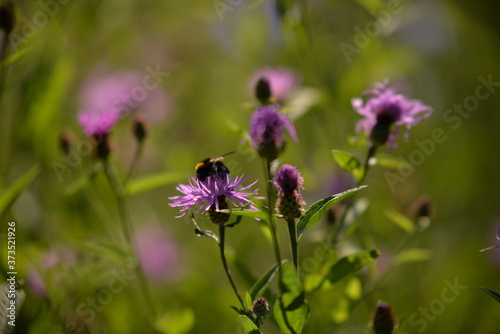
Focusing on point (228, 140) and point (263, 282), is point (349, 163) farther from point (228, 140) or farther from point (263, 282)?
point (228, 140)

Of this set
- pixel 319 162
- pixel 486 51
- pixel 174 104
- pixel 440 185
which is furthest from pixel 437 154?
pixel 174 104

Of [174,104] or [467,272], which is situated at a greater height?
[174,104]

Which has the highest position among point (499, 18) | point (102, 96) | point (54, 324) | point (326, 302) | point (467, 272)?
point (499, 18)

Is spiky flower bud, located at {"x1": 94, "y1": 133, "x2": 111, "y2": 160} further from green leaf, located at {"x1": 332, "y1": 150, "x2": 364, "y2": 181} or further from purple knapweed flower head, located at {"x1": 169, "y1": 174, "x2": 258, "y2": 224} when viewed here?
green leaf, located at {"x1": 332, "y1": 150, "x2": 364, "y2": 181}

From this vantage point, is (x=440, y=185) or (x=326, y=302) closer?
(x=326, y=302)

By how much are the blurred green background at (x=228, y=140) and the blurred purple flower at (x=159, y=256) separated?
2 centimetres

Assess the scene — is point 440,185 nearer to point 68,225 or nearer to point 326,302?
point 326,302

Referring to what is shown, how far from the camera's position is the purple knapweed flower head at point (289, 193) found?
1.07 metres

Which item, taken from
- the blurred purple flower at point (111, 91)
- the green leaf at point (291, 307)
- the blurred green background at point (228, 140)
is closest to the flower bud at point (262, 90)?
the blurred green background at point (228, 140)

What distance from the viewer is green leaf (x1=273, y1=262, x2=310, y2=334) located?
0.97 meters

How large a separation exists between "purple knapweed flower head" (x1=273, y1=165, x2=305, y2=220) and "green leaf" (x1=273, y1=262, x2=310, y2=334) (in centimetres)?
13

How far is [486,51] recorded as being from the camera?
2.71 metres

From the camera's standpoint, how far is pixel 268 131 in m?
1.19

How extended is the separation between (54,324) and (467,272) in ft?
5.34
